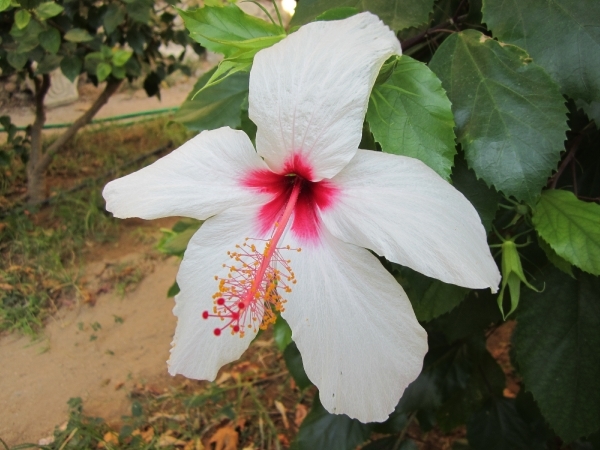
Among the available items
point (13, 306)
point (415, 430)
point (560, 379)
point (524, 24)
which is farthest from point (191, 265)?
point (415, 430)

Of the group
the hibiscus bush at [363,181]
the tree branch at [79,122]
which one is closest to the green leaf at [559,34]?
the hibiscus bush at [363,181]

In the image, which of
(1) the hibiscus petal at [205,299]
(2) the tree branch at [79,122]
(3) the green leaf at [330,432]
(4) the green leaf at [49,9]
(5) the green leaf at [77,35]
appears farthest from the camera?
(2) the tree branch at [79,122]

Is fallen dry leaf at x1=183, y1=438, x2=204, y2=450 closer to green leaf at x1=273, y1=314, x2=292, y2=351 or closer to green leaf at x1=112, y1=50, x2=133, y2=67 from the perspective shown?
green leaf at x1=273, y1=314, x2=292, y2=351

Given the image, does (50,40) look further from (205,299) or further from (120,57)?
(205,299)

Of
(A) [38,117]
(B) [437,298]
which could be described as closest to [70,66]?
(A) [38,117]

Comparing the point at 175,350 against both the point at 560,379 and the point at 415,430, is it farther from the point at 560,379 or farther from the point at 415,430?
the point at 415,430

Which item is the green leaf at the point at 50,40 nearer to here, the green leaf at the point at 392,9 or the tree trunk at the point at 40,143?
the tree trunk at the point at 40,143
